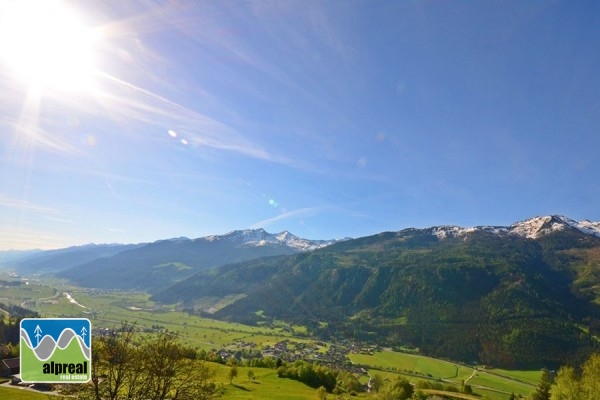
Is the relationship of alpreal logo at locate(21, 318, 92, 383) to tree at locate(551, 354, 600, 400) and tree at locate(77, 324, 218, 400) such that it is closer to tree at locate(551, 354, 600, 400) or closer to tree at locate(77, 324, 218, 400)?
tree at locate(77, 324, 218, 400)

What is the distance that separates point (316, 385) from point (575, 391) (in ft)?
200

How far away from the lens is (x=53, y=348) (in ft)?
103

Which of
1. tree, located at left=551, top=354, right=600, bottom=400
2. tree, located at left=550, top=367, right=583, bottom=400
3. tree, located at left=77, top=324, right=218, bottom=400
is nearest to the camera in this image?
tree, located at left=77, top=324, right=218, bottom=400

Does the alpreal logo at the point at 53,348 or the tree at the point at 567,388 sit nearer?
the alpreal logo at the point at 53,348

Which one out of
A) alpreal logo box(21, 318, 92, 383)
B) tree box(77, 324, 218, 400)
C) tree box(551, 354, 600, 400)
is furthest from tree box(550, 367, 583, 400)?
alpreal logo box(21, 318, 92, 383)

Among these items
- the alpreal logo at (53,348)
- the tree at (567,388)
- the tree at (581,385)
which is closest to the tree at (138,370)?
the alpreal logo at (53,348)

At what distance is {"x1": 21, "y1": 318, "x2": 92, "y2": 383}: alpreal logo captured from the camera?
2978cm

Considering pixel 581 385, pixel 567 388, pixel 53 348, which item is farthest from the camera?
pixel 567 388

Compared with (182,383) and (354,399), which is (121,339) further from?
(354,399)

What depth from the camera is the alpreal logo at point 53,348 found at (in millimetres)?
29781

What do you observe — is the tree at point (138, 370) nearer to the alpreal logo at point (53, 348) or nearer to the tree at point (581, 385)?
the alpreal logo at point (53, 348)

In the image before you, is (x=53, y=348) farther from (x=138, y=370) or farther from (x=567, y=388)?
(x=567, y=388)

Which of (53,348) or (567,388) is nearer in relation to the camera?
(53,348)

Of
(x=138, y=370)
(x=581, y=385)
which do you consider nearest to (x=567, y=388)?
(x=581, y=385)
